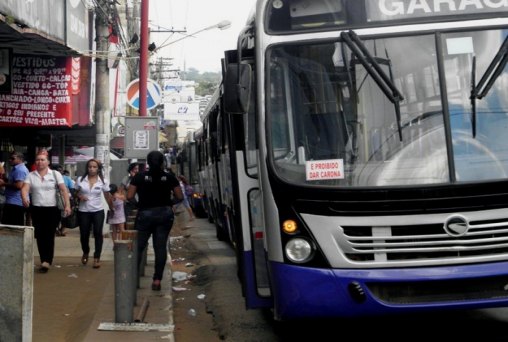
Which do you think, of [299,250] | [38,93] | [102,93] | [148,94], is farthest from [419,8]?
[102,93]

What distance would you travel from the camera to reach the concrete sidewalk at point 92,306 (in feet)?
25.2

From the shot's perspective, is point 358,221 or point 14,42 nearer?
point 358,221

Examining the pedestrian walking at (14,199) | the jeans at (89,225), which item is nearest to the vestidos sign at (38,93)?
the pedestrian walking at (14,199)

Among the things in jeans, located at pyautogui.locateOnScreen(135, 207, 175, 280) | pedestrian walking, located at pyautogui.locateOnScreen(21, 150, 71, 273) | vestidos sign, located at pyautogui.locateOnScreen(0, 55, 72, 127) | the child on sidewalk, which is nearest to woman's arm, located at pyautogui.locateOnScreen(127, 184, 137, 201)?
jeans, located at pyautogui.locateOnScreen(135, 207, 175, 280)

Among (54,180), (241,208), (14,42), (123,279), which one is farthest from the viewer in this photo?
(14,42)

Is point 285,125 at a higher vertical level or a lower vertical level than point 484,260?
higher

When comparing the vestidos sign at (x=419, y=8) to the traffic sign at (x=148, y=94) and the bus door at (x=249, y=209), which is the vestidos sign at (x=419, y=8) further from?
the traffic sign at (x=148, y=94)

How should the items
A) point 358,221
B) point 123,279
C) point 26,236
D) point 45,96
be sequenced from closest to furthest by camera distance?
1. point 26,236
2. point 358,221
3. point 123,279
4. point 45,96

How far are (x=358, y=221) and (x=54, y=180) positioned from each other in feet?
21.2

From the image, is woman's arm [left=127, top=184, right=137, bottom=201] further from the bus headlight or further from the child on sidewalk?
the child on sidewalk

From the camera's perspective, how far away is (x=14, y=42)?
12.7 meters

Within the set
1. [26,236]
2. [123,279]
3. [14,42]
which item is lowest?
[123,279]

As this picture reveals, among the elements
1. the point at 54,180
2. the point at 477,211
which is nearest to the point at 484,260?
the point at 477,211

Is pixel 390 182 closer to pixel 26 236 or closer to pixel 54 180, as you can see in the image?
pixel 26 236
